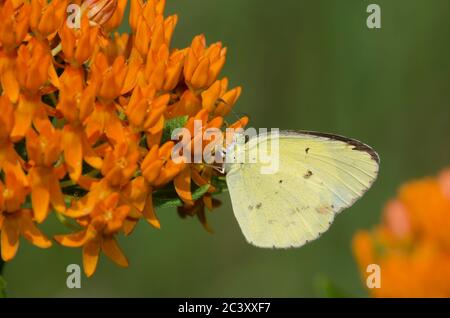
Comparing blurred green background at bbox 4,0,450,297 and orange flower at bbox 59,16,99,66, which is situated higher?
orange flower at bbox 59,16,99,66

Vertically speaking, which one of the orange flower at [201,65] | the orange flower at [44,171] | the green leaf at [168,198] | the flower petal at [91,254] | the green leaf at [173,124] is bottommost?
the flower petal at [91,254]

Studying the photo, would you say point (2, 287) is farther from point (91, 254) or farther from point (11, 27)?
point (11, 27)

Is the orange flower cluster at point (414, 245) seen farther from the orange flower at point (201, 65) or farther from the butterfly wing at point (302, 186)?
the orange flower at point (201, 65)

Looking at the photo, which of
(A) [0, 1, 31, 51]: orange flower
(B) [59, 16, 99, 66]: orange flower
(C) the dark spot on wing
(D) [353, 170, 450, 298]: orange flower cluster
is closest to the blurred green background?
(D) [353, 170, 450, 298]: orange flower cluster

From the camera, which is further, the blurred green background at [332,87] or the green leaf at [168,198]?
the blurred green background at [332,87]

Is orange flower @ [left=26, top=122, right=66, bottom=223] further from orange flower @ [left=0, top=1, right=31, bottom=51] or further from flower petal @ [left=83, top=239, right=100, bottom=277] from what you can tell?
orange flower @ [left=0, top=1, right=31, bottom=51]

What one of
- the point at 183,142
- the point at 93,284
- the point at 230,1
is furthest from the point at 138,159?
the point at 230,1

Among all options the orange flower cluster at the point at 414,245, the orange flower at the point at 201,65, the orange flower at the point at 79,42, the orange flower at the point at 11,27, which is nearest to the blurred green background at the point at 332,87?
the orange flower cluster at the point at 414,245

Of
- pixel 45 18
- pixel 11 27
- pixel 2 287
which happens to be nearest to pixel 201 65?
pixel 45 18
